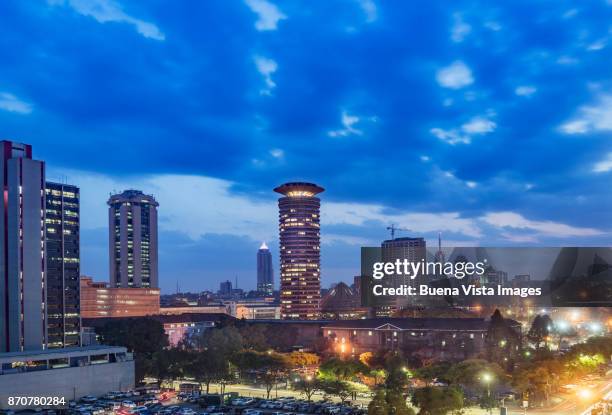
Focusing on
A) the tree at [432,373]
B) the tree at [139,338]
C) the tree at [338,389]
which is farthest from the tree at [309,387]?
the tree at [139,338]

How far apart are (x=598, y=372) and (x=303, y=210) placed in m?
114

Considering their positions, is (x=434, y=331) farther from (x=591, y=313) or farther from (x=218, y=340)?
(x=591, y=313)

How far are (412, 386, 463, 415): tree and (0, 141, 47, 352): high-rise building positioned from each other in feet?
159

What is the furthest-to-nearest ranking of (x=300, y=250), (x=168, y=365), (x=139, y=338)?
(x=300, y=250) < (x=139, y=338) < (x=168, y=365)

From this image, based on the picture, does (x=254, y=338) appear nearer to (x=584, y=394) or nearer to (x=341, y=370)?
(x=341, y=370)

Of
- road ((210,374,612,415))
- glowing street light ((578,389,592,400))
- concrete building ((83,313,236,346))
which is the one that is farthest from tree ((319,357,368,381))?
concrete building ((83,313,236,346))

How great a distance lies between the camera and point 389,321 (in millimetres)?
88625

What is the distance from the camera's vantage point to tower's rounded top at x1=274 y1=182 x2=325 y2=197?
17725cm

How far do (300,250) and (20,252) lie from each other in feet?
346

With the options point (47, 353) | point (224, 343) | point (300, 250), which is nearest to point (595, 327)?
point (300, 250)

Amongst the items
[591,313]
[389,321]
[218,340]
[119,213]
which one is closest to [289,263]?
[119,213]

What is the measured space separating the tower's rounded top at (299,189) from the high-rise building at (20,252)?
105 metres

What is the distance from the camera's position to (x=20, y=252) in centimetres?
7238

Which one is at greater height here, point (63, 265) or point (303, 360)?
point (63, 265)
